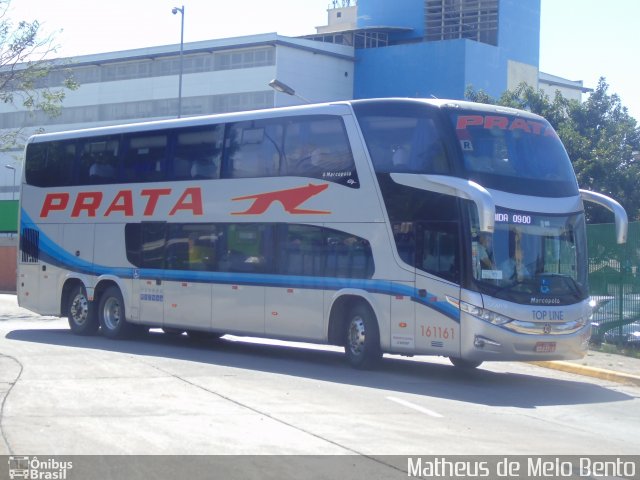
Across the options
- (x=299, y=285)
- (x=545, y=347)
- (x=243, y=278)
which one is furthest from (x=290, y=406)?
(x=243, y=278)

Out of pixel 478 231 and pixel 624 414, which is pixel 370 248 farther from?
pixel 624 414

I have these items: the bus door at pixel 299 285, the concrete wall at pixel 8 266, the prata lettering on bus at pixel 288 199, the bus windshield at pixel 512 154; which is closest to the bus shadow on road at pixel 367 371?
the bus door at pixel 299 285

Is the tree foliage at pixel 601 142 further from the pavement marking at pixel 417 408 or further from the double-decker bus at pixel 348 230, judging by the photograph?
the pavement marking at pixel 417 408

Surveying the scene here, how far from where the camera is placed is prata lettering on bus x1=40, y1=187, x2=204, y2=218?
18.4 meters

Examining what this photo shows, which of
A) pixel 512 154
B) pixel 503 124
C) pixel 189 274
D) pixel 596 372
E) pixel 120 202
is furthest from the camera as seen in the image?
pixel 120 202

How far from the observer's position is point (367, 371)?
49.8ft

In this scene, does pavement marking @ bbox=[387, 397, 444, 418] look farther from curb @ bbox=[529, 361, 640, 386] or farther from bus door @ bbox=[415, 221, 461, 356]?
curb @ bbox=[529, 361, 640, 386]

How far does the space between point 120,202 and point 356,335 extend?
7.26 metres

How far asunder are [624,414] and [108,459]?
718cm

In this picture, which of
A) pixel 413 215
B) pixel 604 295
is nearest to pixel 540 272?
pixel 413 215

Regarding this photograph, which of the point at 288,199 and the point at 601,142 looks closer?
the point at 288,199

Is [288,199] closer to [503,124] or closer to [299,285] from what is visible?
[299,285]

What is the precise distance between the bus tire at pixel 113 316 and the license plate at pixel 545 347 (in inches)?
386

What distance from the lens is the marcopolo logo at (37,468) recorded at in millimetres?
7586
